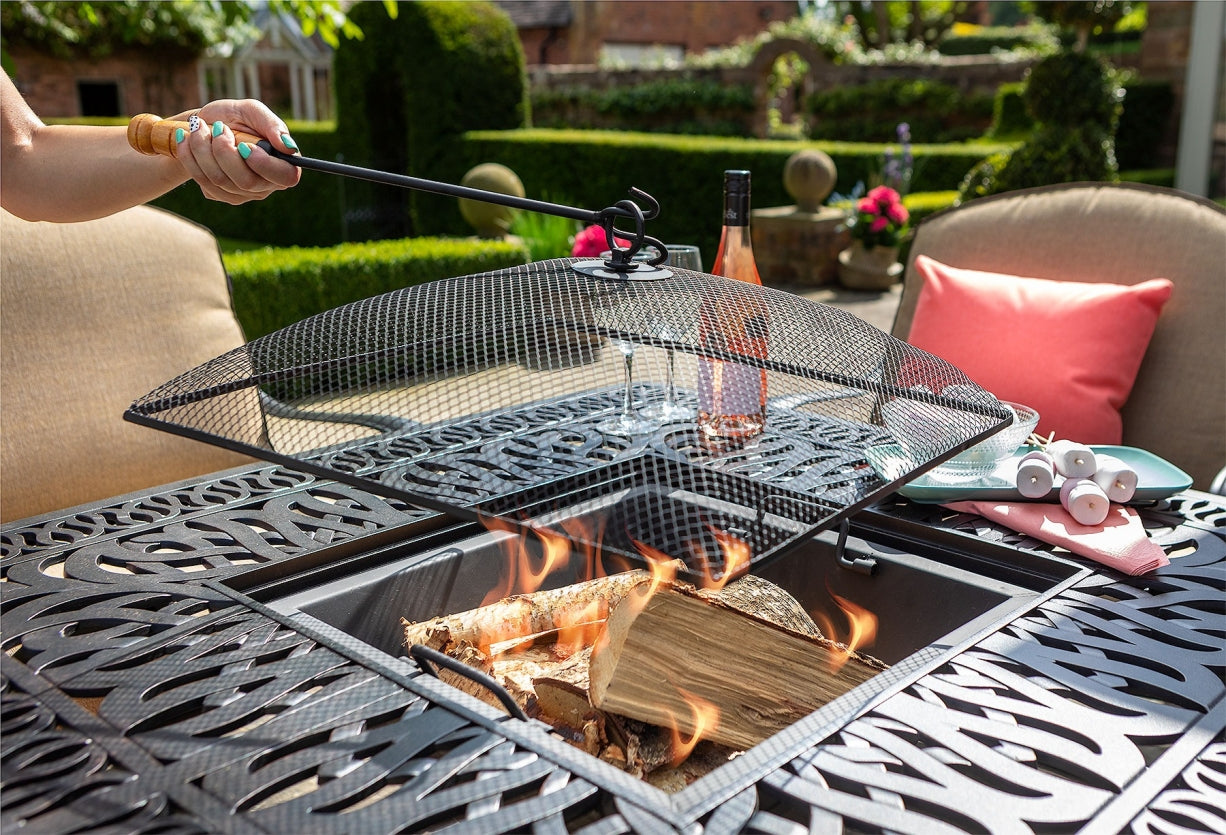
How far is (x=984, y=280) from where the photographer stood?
7.29 ft

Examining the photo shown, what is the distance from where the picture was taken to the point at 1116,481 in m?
1.57

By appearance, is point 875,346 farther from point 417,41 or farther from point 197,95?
point 197,95

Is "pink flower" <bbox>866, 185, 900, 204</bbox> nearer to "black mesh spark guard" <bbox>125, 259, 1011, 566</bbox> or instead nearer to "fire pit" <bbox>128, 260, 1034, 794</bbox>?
"fire pit" <bbox>128, 260, 1034, 794</bbox>

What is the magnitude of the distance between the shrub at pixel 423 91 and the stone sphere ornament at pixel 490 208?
2196 millimetres

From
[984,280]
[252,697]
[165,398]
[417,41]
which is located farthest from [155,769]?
[417,41]

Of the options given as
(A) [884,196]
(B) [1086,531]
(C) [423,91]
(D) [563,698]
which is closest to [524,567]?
(D) [563,698]

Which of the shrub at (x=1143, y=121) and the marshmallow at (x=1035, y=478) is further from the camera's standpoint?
the shrub at (x=1143, y=121)

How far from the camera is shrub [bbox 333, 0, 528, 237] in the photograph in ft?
29.4

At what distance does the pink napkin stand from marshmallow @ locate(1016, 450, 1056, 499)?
29 millimetres

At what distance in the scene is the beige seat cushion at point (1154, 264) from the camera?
2.02m

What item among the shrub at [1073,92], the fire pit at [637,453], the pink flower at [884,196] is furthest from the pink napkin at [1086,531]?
the shrub at [1073,92]

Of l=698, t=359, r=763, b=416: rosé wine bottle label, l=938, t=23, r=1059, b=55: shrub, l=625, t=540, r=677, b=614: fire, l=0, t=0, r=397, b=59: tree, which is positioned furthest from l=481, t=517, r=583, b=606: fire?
l=938, t=23, r=1059, b=55: shrub

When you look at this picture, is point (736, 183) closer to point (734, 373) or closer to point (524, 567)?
point (734, 373)

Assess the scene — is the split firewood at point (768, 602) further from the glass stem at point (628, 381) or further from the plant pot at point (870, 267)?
the plant pot at point (870, 267)
